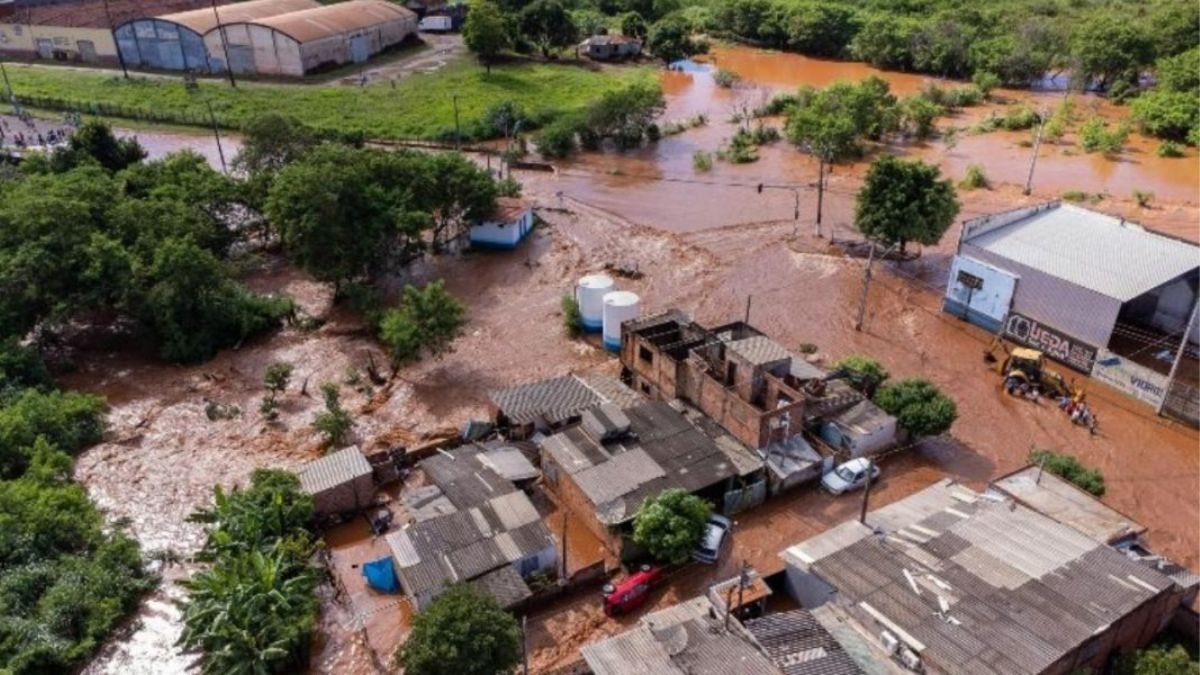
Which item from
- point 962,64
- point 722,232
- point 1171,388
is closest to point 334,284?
point 722,232

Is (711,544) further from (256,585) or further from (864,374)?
(256,585)

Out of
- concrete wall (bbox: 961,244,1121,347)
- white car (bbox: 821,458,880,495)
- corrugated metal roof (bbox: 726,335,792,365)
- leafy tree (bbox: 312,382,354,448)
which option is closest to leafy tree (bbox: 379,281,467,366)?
leafy tree (bbox: 312,382,354,448)

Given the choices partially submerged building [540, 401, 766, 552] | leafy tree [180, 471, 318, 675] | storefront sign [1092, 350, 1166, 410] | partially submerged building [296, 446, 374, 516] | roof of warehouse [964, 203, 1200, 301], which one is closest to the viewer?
leafy tree [180, 471, 318, 675]

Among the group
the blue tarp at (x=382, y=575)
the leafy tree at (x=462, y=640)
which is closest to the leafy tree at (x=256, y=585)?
the blue tarp at (x=382, y=575)

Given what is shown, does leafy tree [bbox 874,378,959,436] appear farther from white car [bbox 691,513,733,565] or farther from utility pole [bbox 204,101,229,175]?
utility pole [bbox 204,101,229,175]

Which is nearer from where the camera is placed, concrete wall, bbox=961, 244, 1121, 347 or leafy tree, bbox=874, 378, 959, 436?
leafy tree, bbox=874, 378, 959, 436
